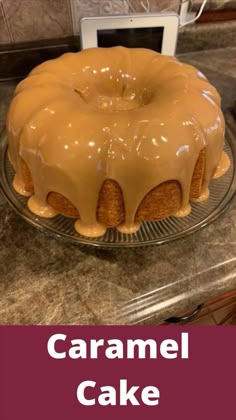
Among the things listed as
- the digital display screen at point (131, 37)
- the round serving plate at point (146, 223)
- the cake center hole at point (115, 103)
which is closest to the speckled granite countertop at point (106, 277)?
the round serving plate at point (146, 223)

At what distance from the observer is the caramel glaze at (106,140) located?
1.97 feet

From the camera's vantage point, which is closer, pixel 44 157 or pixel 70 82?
pixel 44 157

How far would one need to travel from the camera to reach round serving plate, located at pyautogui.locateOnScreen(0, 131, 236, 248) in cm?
64

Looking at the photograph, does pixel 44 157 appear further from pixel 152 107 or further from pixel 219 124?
pixel 219 124

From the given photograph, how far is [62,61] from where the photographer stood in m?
0.77

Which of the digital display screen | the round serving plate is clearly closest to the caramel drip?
the round serving plate

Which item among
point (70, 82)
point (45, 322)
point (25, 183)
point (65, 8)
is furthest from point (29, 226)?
point (65, 8)

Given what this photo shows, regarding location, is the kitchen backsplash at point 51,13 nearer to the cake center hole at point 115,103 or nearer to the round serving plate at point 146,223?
the cake center hole at point 115,103

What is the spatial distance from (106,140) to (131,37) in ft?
1.70

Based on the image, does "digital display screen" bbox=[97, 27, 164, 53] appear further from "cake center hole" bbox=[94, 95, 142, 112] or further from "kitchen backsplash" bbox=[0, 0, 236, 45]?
"cake center hole" bbox=[94, 95, 142, 112]

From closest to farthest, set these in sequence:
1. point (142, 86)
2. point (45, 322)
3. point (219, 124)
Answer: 1. point (45, 322)
2. point (219, 124)
3. point (142, 86)

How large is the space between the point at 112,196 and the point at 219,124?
0.25 meters

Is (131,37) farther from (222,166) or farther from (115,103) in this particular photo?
(222,166)

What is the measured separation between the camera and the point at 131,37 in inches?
38.4
